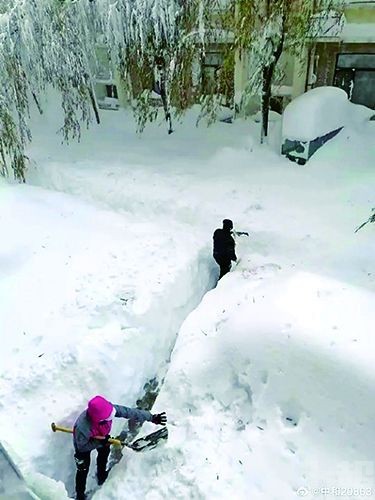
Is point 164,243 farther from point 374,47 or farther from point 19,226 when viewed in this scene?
point 374,47

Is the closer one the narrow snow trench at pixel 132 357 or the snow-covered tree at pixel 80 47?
the narrow snow trench at pixel 132 357

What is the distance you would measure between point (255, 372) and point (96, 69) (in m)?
10.3

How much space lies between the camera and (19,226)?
7914mm

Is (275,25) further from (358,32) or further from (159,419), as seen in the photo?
(159,419)

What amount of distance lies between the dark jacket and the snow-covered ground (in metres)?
0.32

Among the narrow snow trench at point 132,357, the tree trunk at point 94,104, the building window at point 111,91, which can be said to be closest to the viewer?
the narrow snow trench at point 132,357

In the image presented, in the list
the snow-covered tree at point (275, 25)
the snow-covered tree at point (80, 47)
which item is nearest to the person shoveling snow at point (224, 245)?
the snow-covered tree at point (275, 25)

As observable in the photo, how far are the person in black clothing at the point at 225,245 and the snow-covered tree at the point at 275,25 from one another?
511cm

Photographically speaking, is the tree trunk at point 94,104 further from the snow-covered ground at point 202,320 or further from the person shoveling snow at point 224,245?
the person shoveling snow at point 224,245

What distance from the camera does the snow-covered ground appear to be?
161 inches

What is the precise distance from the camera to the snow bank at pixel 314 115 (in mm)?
9930

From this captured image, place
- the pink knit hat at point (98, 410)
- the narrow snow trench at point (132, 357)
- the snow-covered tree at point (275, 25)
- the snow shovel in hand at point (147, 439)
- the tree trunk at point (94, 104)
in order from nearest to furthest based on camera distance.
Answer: the pink knit hat at point (98, 410)
the snow shovel in hand at point (147, 439)
the narrow snow trench at point (132, 357)
the snow-covered tree at point (275, 25)
the tree trunk at point (94, 104)

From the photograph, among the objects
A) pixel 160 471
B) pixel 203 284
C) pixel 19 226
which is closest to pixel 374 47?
pixel 203 284

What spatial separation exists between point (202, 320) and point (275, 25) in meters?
7.37
